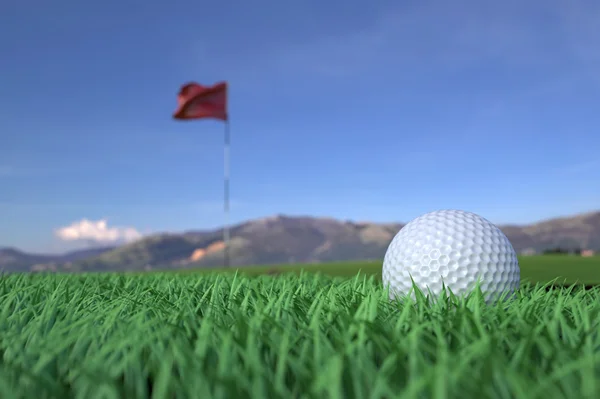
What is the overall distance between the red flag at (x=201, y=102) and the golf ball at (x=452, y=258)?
1349 centimetres

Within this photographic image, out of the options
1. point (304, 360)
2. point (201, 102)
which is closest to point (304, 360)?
point (304, 360)

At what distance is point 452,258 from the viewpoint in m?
3.74

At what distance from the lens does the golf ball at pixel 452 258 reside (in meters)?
3.72

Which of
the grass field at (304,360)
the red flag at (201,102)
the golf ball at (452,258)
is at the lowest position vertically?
the grass field at (304,360)

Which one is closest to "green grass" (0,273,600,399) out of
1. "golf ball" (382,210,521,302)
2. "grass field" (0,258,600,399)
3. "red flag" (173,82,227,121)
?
"grass field" (0,258,600,399)

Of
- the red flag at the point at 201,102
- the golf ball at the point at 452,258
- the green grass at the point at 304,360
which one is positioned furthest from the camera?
the red flag at the point at 201,102

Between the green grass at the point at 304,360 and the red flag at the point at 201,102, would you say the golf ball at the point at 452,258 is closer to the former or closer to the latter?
the green grass at the point at 304,360

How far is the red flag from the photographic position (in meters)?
16.4

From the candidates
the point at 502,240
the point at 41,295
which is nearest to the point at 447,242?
the point at 502,240

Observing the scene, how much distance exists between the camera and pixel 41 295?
3896 millimetres

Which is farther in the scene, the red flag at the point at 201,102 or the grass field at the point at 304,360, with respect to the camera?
the red flag at the point at 201,102

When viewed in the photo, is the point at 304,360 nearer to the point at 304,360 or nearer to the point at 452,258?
the point at 304,360

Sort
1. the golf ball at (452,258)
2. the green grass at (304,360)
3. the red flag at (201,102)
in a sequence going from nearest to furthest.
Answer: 1. the green grass at (304,360)
2. the golf ball at (452,258)
3. the red flag at (201,102)

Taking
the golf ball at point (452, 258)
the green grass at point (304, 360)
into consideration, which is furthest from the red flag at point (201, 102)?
the green grass at point (304, 360)
